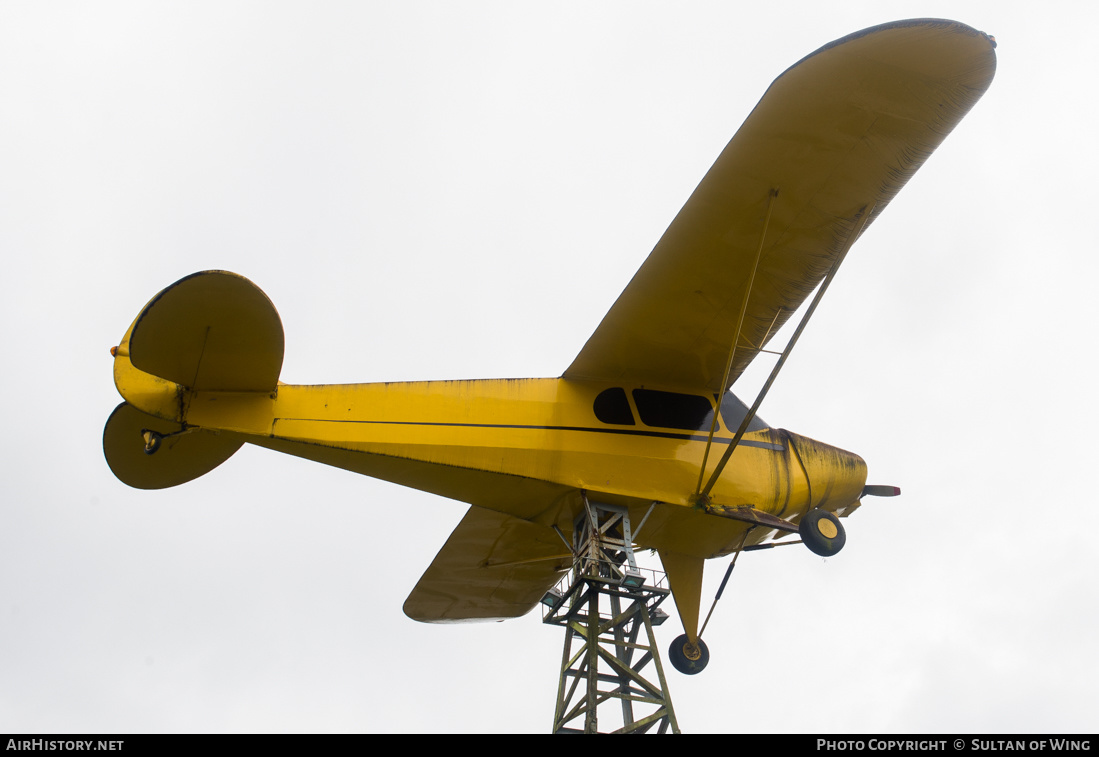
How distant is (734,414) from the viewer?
40.4ft

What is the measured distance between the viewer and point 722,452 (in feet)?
38.5

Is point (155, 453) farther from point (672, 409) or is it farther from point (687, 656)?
point (687, 656)

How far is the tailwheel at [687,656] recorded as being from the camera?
12.5 m

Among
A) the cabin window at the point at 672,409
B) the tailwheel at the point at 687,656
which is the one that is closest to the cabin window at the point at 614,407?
the cabin window at the point at 672,409

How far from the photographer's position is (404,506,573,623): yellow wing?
13.6 m

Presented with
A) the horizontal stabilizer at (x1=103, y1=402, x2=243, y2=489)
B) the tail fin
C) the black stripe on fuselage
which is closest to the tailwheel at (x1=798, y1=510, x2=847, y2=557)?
the black stripe on fuselage

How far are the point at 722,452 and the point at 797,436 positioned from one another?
160 cm

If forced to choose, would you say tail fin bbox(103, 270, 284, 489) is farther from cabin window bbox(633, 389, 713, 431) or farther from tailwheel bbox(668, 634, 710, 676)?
tailwheel bbox(668, 634, 710, 676)

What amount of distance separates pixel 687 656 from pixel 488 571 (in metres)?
3.60

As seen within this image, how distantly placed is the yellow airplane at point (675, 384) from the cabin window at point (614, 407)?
3 centimetres

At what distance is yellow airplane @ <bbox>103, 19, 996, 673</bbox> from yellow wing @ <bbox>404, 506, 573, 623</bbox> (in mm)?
1895
